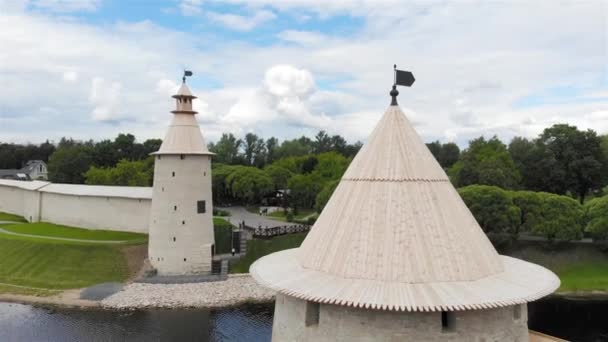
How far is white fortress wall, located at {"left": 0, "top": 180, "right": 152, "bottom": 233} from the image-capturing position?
114ft

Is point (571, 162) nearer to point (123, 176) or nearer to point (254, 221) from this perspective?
point (254, 221)

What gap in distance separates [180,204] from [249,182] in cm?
2492

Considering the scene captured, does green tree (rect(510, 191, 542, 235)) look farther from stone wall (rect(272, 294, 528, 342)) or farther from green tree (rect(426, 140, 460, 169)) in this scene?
green tree (rect(426, 140, 460, 169))

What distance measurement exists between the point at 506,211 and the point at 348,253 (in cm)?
2501

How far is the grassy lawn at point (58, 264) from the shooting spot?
2862cm

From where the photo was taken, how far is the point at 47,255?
30.9 m

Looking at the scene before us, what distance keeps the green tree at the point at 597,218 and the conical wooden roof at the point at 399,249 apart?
2404cm

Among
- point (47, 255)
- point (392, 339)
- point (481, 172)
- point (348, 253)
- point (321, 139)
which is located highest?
point (321, 139)

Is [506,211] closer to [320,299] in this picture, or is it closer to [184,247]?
[184,247]

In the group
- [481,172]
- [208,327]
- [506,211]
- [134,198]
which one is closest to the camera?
[208,327]

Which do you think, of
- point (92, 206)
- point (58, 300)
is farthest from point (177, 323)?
point (92, 206)

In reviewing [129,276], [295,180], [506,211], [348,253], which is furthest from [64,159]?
[348,253]

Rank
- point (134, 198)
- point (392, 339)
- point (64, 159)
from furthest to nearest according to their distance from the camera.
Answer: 1. point (64, 159)
2. point (134, 198)
3. point (392, 339)

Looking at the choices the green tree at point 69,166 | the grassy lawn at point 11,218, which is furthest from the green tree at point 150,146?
the grassy lawn at point 11,218
